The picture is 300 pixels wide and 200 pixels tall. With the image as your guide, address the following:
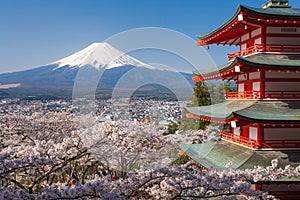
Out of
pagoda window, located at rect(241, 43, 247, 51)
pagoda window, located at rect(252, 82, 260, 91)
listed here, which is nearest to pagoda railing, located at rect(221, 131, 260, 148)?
pagoda window, located at rect(252, 82, 260, 91)

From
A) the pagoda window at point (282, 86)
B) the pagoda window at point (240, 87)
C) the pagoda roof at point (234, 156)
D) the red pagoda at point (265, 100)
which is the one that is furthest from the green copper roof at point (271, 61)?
the pagoda roof at point (234, 156)

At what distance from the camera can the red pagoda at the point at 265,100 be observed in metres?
7.93

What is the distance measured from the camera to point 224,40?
11.4m

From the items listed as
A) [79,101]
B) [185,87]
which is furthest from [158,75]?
[79,101]

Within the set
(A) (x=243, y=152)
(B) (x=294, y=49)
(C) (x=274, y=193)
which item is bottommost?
(C) (x=274, y=193)

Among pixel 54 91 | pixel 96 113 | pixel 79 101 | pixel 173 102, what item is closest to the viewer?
pixel 96 113

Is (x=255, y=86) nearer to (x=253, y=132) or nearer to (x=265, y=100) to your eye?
(x=265, y=100)

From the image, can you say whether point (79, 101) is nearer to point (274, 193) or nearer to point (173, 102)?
point (173, 102)

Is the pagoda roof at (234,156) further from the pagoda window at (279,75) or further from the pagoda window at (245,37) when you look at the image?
the pagoda window at (245,37)

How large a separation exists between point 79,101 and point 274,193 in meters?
12.5

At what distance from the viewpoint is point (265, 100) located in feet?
28.5

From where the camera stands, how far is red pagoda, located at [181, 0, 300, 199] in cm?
793

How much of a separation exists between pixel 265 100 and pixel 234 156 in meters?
1.92

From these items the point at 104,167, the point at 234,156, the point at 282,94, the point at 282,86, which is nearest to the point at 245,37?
the point at 282,86
